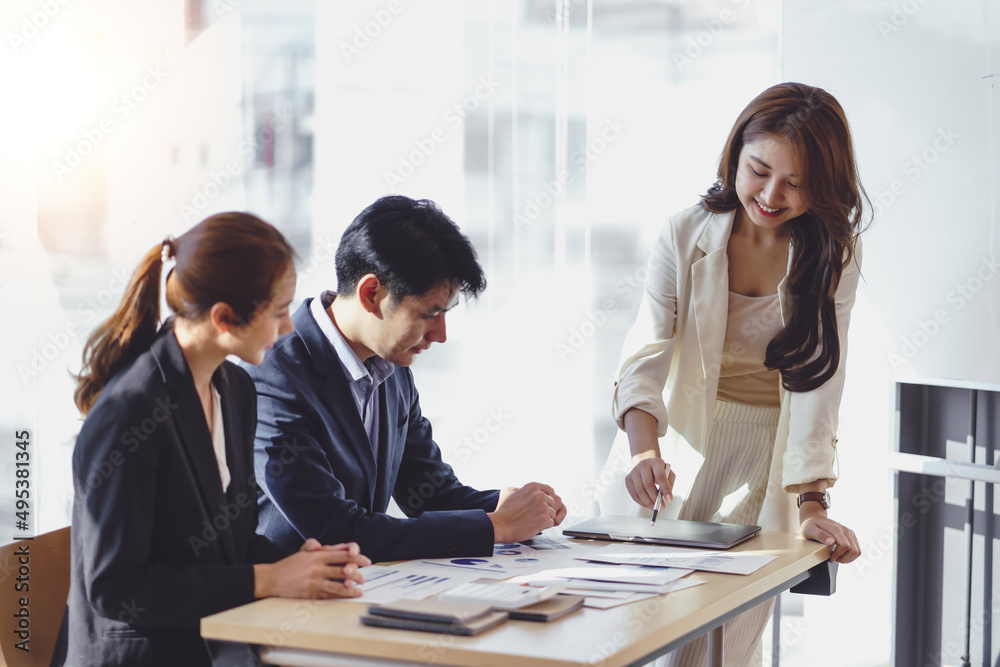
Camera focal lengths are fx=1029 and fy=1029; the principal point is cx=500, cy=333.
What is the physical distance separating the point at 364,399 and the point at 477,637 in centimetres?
74

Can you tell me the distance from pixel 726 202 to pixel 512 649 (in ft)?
4.15

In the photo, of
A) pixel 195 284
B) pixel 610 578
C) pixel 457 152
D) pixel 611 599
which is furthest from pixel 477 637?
pixel 457 152

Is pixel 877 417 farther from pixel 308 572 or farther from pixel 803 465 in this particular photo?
pixel 308 572

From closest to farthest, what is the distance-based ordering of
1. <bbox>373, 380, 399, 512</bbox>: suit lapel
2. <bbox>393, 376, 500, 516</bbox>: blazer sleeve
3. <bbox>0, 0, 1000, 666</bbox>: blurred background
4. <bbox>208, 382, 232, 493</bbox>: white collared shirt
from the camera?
<bbox>208, 382, 232, 493</bbox>: white collared shirt
<bbox>373, 380, 399, 512</bbox>: suit lapel
<bbox>393, 376, 500, 516</bbox>: blazer sleeve
<bbox>0, 0, 1000, 666</bbox>: blurred background

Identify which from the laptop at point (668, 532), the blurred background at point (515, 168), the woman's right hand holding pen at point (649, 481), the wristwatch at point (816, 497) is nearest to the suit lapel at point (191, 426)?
the laptop at point (668, 532)

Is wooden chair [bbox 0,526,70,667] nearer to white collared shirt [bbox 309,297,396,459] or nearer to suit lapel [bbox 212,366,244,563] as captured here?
suit lapel [bbox 212,366,244,563]

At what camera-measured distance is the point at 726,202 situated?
84.4 inches

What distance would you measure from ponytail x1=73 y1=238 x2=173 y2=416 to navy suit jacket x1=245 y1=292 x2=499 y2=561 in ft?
0.94

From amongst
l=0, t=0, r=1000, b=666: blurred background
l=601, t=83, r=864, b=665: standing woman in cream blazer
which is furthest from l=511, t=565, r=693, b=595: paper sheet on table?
l=0, t=0, r=1000, b=666: blurred background

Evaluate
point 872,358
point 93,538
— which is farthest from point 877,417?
point 93,538

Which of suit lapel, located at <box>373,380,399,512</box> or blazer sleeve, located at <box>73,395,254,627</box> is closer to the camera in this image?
blazer sleeve, located at <box>73,395,254,627</box>

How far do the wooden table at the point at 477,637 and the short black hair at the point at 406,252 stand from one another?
603 millimetres

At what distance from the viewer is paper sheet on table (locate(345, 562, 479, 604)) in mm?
1386

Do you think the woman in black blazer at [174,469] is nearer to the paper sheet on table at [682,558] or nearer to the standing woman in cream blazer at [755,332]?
the paper sheet on table at [682,558]
